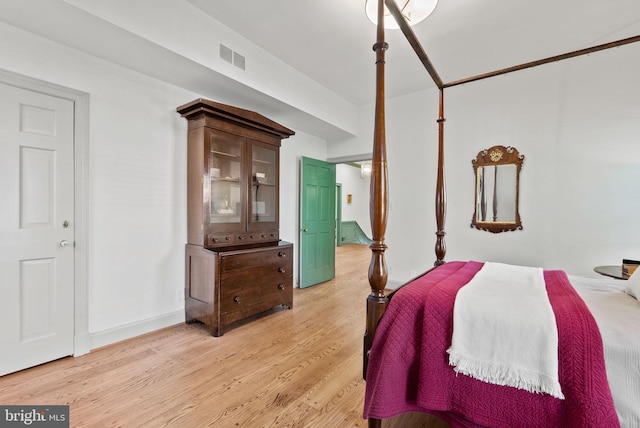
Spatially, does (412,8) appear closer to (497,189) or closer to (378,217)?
(378,217)

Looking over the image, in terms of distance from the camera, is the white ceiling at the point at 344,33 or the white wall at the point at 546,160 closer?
the white ceiling at the point at 344,33

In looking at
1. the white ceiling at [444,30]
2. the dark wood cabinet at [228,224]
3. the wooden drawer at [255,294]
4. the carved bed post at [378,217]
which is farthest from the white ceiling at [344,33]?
the wooden drawer at [255,294]

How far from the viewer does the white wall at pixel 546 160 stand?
2914 millimetres

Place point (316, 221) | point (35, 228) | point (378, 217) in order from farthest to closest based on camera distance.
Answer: point (316, 221)
point (35, 228)
point (378, 217)

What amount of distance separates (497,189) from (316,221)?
2.48 metres

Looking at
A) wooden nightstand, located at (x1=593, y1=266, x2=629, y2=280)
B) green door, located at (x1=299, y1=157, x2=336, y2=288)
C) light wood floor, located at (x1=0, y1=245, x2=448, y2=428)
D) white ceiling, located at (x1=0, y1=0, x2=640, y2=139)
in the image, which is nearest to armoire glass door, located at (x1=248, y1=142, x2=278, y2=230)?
white ceiling, located at (x1=0, y1=0, x2=640, y2=139)

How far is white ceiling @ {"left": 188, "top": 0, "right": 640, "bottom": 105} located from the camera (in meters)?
2.37

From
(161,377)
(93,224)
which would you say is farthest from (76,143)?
(161,377)

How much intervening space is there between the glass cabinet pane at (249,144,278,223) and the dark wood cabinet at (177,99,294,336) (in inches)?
0.5

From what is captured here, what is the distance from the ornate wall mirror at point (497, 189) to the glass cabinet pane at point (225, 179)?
286 cm

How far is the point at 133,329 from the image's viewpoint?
8.77ft

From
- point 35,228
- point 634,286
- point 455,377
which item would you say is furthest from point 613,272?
point 35,228

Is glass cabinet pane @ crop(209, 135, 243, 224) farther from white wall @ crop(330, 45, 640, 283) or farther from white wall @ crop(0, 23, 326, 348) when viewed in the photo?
white wall @ crop(330, 45, 640, 283)

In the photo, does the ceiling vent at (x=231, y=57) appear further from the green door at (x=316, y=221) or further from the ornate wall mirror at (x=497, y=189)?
the ornate wall mirror at (x=497, y=189)
